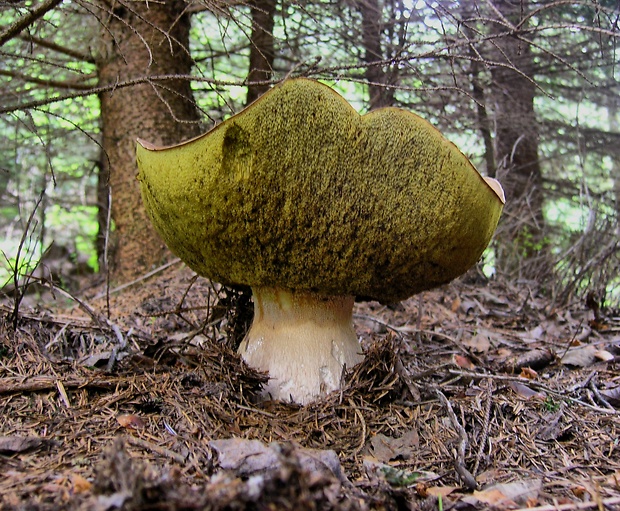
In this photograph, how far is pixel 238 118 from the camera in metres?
1.41

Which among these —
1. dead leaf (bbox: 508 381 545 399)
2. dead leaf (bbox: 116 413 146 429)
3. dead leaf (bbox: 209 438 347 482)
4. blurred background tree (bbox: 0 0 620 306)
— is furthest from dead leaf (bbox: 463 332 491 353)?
dead leaf (bbox: 116 413 146 429)

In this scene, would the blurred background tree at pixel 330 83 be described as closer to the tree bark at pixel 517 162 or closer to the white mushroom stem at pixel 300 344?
the tree bark at pixel 517 162

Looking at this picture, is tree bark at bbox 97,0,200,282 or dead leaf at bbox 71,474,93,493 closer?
dead leaf at bbox 71,474,93,493

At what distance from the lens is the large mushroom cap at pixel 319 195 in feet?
4.75

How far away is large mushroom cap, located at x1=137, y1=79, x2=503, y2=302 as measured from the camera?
1.45 meters

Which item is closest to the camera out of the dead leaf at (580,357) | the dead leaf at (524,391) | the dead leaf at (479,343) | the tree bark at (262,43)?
the dead leaf at (524,391)

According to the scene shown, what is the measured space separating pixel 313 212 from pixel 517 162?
560 centimetres

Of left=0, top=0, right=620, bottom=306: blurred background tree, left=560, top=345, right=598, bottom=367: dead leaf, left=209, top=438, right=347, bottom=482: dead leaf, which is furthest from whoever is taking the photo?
A: left=0, top=0, right=620, bottom=306: blurred background tree

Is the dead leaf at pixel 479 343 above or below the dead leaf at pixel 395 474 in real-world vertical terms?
below

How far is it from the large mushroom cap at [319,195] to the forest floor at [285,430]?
415mm

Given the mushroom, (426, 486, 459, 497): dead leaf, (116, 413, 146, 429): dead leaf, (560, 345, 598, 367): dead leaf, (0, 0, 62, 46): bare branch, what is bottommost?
(560, 345, 598, 367): dead leaf

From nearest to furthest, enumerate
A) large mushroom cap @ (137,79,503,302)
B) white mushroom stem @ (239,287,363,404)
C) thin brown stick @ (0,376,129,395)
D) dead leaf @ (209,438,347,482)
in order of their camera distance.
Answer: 1. dead leaf @ (209,438,347,482)
2. large mushroom cap @ (137,79,503,302)
3. thin brown stick @ (0,376,129,395)
4. white mushroom stem @ (239,287,363,404)

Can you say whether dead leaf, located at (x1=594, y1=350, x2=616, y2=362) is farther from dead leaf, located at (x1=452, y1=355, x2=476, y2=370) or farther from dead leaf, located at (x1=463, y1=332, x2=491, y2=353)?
dead leaf, located at (x1=452, y1=355, x2=476, y2=370)

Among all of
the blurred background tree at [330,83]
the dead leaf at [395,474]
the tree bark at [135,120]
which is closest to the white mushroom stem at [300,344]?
the dead leaf at [395,474]
